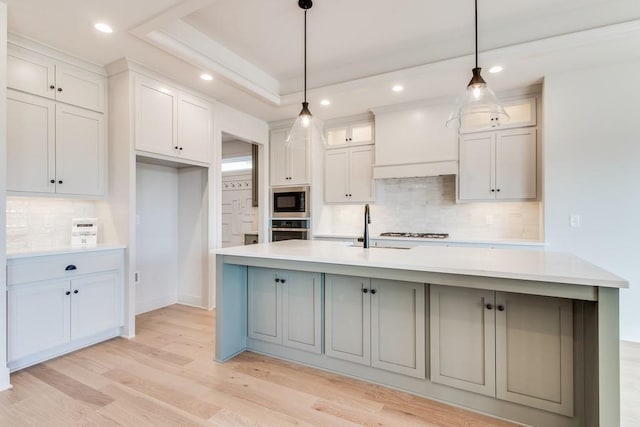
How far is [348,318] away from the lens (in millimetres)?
2293

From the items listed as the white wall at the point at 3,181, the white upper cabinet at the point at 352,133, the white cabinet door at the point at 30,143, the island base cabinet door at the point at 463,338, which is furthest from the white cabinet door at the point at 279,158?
the island base cabinet door at the point at 463,338

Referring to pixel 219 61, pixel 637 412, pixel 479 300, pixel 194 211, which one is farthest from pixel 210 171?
pixel 637 412

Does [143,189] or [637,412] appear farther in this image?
[143,189]

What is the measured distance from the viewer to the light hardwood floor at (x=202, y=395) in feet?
5.92

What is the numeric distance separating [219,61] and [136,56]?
736mm

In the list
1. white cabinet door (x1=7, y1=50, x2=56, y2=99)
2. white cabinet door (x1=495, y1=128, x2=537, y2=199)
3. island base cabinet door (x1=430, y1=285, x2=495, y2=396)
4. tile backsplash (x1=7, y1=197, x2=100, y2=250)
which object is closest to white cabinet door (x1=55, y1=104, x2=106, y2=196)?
white cabinet door (x1=7, y1=50, x2=56, y2=99)

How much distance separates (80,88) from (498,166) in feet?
14.6

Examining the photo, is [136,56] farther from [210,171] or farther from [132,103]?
[210,171]

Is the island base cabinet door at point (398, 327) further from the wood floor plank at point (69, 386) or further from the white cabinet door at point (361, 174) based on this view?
the white cabinet door at point (361, 174)

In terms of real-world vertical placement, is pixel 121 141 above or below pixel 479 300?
above

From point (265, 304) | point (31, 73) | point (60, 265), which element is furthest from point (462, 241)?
point (31, 73)

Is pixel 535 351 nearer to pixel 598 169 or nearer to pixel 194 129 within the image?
pixel 598 169

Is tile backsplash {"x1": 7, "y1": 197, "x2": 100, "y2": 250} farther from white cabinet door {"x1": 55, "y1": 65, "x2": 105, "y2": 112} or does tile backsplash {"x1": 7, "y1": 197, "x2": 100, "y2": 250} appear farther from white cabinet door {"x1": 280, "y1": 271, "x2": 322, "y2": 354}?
white cabinet door {"x1": 280, "y1": 271, "x2": 322, "y2": 354}

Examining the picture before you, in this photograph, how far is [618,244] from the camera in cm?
302
